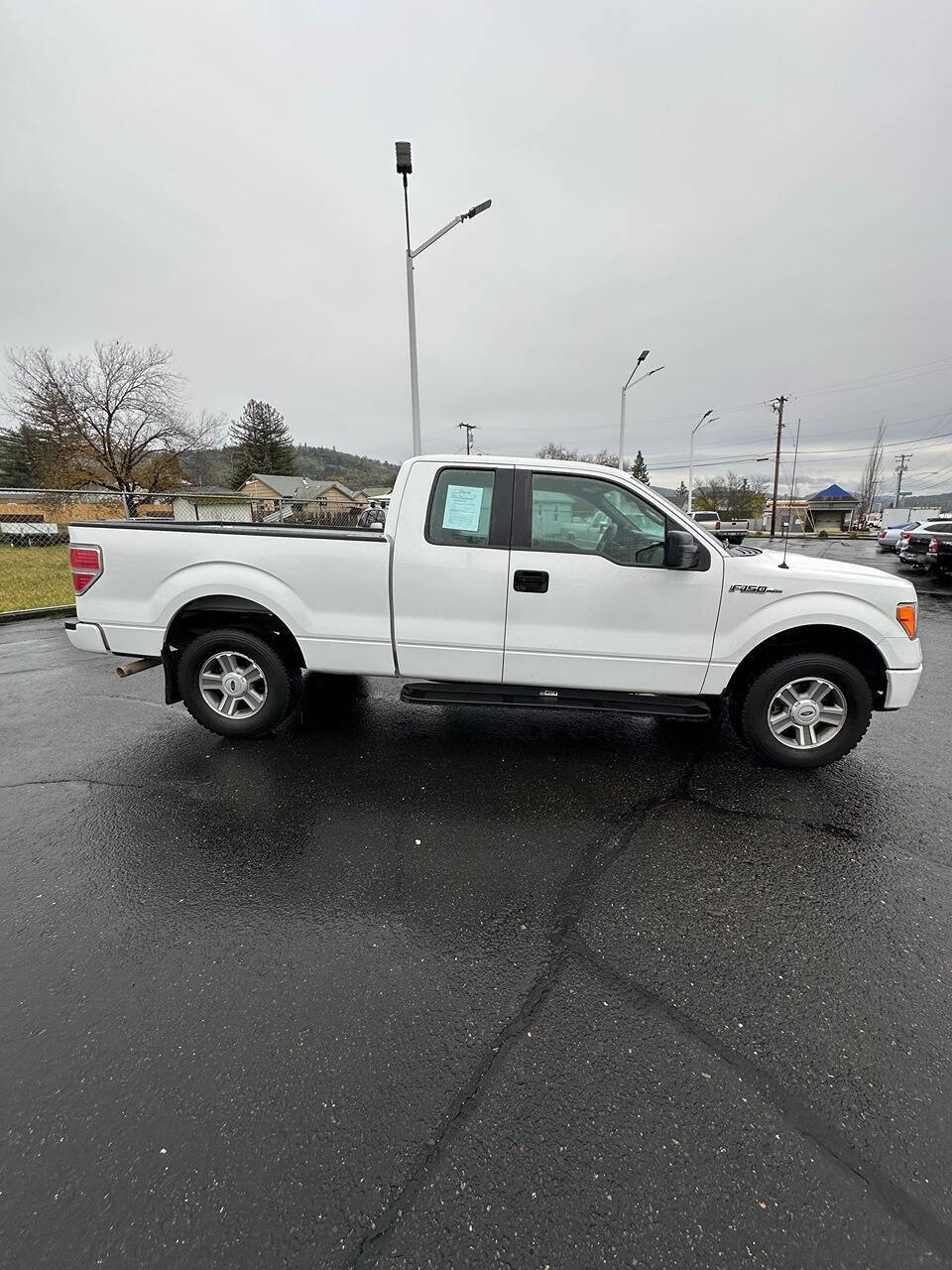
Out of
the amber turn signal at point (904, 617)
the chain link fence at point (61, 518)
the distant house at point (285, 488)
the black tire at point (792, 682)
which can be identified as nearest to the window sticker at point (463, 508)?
the black tire at point (792, 682)

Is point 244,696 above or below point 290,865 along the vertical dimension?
above

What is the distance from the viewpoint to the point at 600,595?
3709 millimetres

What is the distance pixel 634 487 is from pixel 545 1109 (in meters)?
3.36

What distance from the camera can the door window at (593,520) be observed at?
12.2 ft

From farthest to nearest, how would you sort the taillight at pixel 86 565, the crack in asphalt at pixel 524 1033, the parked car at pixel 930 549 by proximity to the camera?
1. the parked car at pixel 930 549
2. the taillight at pixel 86 565
3. the crack in asphalt at pixel 524 1033

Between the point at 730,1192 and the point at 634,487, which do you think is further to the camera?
the point at 634,487

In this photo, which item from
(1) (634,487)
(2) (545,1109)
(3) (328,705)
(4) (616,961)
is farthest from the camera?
(3) (328,705)

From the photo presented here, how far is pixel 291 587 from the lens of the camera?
3.95m

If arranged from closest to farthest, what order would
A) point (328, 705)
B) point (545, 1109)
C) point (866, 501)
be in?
point (545, 1109)
point (328, 705)
point (866, 501)

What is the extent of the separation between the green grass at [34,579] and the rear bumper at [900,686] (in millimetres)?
7864

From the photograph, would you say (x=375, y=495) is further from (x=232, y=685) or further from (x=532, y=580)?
(x=532, y=580)

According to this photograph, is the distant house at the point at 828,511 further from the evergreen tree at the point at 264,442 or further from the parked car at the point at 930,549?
the evergreen tree at the point at 264,442

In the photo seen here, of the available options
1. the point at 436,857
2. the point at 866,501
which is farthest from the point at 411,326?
the point at 866,501

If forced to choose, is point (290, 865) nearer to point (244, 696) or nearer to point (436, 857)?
point (436, 857)
